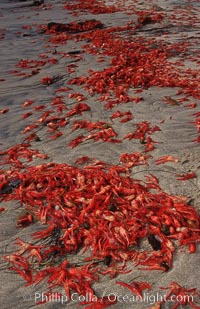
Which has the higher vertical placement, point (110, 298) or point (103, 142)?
point (103, 142)

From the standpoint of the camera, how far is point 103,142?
577cm

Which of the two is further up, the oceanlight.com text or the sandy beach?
A: the sandy beach

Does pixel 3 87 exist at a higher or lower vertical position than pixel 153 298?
higher

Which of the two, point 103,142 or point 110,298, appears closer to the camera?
point 110,298

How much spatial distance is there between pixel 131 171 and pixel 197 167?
3.23ft

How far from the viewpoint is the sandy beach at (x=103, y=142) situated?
A: 3.37m

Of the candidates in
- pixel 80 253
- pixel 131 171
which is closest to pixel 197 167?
pixel 131 171

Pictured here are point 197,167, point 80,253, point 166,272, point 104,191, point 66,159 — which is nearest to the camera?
point 166,272

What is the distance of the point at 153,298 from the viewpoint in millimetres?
3133

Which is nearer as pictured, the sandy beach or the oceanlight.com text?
the oceanlight.com text

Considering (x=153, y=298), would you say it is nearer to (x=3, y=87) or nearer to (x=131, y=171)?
(x=131, y=171)

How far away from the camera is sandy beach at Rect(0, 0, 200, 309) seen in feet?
11.1

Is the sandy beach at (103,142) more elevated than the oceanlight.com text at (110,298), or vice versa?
the sandy beach at (103,142)

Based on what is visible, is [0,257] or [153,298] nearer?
[153,298]
